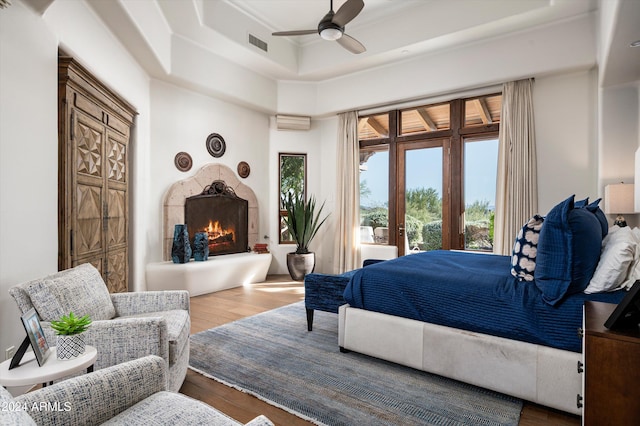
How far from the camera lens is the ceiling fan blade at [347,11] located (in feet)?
10.8

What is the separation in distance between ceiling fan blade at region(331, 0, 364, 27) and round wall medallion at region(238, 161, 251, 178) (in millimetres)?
3067

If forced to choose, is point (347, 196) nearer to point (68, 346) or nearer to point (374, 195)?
point (374, 195)

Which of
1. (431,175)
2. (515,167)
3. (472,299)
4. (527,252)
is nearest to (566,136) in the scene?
(515,167)

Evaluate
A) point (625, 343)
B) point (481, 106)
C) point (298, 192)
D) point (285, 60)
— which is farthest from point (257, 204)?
point (625, 343)

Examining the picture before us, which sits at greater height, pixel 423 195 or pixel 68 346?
pixel 423 195

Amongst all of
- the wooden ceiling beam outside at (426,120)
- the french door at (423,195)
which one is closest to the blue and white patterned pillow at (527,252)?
the french door at (423,195)

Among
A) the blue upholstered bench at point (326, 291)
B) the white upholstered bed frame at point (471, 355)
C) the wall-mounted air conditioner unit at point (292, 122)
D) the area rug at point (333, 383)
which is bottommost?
the area rug at point (333, 383)

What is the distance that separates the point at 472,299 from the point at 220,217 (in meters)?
4.25

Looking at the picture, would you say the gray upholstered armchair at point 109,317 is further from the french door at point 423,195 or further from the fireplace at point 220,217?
the french door at point 423,195

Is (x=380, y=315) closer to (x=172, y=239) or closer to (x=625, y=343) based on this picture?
(x=625, y=343)

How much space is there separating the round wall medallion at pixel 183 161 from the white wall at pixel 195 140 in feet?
0.18

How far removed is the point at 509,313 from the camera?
2129mm

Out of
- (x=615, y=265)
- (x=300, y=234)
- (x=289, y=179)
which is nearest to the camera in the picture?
(x=615, y=265)

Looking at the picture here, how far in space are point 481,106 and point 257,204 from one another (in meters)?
3.78
